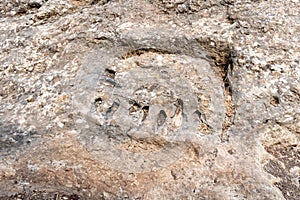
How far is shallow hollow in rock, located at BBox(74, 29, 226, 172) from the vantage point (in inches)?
91.0

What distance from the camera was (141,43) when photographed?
2.67m

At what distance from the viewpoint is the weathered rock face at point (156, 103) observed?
2219 mm

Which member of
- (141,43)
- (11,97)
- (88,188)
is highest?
(141,43)

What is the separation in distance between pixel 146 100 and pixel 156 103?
0.06m

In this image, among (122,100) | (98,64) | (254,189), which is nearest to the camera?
(254,189)

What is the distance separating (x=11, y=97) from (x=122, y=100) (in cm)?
71

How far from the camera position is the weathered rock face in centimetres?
222

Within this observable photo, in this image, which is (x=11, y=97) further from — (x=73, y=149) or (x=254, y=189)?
(x=254, y=189)

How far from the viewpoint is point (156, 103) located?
2455 mm

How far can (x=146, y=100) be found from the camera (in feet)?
8.12

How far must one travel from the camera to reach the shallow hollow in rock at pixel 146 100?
231cm

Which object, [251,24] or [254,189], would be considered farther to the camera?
[251,24]

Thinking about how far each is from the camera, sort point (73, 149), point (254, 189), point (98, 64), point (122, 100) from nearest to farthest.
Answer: point (254, 189), point (73, 149), point (122, 100), point (98, 64)

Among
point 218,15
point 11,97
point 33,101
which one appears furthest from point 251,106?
point 11,97
